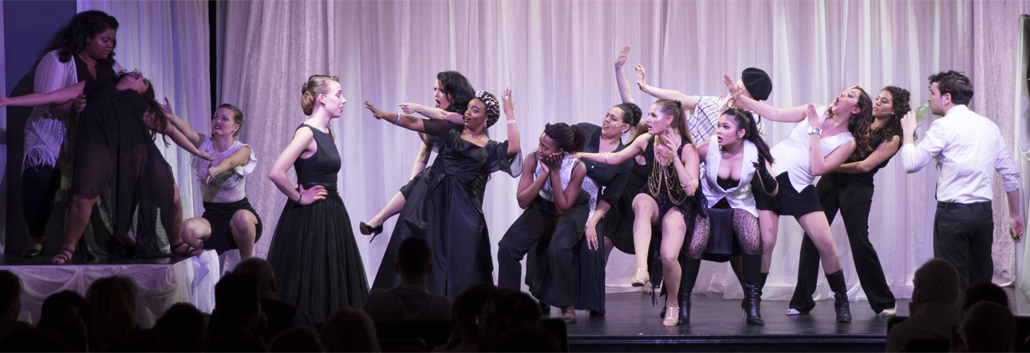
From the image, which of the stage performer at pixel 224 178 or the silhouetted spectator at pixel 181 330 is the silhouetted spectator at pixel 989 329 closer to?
the silhouetted spectator at pixel 181 330

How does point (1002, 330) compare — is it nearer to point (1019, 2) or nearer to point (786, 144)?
point (786, 144)

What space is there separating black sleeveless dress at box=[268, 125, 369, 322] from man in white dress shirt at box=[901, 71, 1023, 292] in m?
3.00

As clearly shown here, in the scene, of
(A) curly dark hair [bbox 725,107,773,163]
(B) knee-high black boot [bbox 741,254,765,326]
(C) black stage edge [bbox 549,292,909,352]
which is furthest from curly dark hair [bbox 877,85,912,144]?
(B) knee-high black boot [bbox 741,254,765,326]

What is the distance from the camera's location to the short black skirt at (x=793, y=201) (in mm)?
4578

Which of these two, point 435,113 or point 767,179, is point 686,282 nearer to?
point 767,179

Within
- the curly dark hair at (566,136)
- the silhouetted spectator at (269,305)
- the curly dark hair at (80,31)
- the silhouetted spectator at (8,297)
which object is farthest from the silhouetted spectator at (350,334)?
the curly dark hair at (80,31)

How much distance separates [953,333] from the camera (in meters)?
2.42

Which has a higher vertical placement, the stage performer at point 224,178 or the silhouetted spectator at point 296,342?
the stage performer at point 224,178

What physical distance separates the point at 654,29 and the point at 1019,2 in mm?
2358

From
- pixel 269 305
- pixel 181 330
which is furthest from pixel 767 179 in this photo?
pixel 181 330

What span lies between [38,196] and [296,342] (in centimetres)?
319

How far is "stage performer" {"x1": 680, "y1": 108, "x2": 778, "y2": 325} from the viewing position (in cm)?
434

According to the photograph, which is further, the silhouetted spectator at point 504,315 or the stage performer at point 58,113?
the stage performer at point 58,113

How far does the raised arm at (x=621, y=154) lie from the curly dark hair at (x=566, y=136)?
6cm
